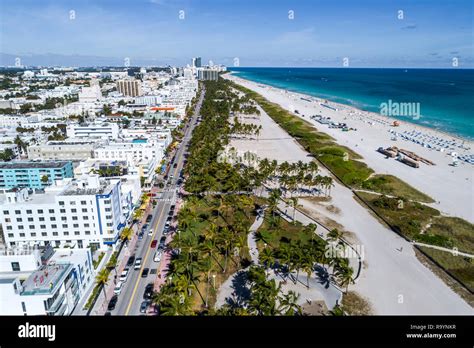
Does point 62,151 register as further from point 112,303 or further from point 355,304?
point 355,304

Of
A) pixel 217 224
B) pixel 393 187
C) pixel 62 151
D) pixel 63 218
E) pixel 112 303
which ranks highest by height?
pixel 62 151

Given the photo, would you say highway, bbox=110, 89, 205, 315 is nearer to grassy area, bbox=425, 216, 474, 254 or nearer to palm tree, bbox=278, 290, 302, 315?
palm tree, bbox=278, 290, 302, 315

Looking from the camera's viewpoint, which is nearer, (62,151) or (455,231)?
(455,231)

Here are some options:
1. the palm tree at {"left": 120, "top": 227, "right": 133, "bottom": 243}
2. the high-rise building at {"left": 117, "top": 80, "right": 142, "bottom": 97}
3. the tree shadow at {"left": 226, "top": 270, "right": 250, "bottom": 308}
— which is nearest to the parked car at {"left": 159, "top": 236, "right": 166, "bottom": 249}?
the palm tree at {"left": 120, "top": 227, "right": 133, "bottom": 243}

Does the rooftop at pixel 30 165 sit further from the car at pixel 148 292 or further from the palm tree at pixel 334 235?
the palm tree at pixel 334 235

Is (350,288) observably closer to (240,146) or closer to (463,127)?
(240,146)

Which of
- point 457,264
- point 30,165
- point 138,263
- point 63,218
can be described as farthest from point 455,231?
→ point 30,165

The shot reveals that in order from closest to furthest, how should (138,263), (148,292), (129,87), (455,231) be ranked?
Result: (148,292) < (138,263) < (455,231) < (129,87)
